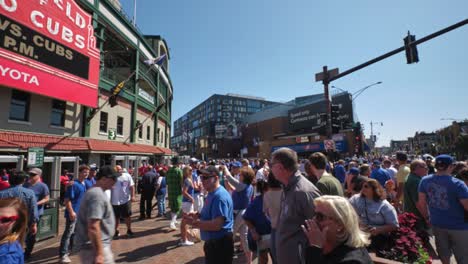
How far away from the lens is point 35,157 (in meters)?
8.29

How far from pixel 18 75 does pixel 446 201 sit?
47.5 ft

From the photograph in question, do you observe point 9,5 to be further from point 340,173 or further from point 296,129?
point 296,129

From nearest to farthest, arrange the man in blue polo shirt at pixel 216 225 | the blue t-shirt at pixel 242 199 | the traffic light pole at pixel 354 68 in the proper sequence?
the man in blue polo shirt at pixel 216 225 → the blue t-shirt at pixel 242 199 → the traffic light pole at pixel 354 68

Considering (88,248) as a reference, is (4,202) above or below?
above

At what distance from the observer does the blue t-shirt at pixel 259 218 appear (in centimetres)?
391

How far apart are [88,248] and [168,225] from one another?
5.92 metres

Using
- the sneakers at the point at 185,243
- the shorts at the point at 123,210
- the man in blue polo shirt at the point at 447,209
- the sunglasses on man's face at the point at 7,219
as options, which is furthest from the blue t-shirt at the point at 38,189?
the man in blue polo shirt at the point at 447,209

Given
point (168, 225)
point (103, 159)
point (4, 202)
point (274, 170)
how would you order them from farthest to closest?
1. point (103, 159)
2. point (168, 225)
3. point (274, 170)
4. point (4, 202)

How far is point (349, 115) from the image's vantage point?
43.1 metres

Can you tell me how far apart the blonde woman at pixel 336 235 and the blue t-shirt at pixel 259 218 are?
2054 mm

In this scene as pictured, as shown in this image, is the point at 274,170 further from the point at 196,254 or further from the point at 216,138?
the point at 216,138

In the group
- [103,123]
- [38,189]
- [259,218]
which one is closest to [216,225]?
[259,218]

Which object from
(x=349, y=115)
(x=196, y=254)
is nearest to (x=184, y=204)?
(x=196, y=254)

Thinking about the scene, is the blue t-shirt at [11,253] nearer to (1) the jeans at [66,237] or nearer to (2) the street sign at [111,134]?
(1) the jeans at [66,237]
